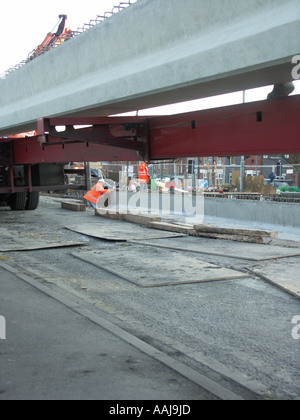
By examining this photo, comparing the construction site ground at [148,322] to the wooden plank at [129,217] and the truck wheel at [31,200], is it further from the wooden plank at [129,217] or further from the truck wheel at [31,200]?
the truck wheel at [31,200]

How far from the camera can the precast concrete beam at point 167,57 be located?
5.33 metres

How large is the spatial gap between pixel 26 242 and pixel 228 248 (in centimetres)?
422

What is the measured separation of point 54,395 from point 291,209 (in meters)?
9.52

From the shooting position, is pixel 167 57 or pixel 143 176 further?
pixel 143 176

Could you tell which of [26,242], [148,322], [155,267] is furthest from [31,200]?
[148,322]

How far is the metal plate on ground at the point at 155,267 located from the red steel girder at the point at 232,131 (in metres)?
1.82

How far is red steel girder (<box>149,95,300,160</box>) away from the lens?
656 cm

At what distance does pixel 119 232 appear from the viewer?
11.4m

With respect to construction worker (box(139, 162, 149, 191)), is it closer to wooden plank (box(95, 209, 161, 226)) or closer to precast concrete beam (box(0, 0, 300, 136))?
wooden plank (box(95, 209, 161, 226))

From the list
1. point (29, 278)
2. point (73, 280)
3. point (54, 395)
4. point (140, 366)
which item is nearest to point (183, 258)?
point (73, 280)

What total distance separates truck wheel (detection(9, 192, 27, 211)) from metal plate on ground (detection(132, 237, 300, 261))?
822cm

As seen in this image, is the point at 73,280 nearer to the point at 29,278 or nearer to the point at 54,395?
the point at 29,278

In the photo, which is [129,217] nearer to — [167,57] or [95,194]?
[95,194]

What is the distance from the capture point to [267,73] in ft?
19.2
